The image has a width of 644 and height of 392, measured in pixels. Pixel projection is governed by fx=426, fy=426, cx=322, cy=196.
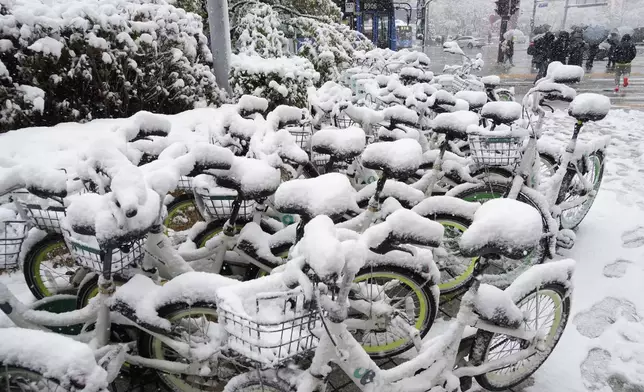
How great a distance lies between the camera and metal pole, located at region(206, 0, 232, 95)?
20.4 feet

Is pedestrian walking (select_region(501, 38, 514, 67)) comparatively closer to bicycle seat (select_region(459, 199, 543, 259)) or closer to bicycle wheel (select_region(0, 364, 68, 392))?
bicycle seat (select_region(459, 199, 543, 259))

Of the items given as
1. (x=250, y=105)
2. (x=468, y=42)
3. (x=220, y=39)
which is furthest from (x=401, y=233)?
(x=468, y=42)

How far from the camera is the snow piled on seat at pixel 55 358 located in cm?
153

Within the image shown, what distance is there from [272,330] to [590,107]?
286 centimetres

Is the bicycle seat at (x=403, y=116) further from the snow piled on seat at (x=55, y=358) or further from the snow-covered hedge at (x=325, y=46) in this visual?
the snow-covered hedge at (x=325, y=46)

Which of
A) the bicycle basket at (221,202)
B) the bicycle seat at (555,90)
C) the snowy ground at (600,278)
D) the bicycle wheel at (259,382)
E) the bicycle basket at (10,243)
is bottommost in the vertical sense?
the snowy ground at (600,278)

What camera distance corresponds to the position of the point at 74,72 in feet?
15.4

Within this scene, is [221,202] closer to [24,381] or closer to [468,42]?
[24,381]

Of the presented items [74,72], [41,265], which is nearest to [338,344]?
[41,265]

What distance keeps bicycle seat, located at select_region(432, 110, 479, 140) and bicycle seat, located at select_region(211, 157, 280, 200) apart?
1.40 m

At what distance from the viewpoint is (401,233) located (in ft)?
6.02

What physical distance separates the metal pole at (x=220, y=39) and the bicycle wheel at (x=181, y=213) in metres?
3.15

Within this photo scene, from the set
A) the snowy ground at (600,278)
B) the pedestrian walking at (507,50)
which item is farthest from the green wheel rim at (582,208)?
the pedestrian walking at (507,50)

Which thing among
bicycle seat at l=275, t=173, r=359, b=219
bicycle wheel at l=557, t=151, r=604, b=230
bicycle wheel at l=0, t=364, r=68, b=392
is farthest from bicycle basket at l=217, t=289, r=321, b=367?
bicycle wheel at l=557, t=151, r=604, b=230
